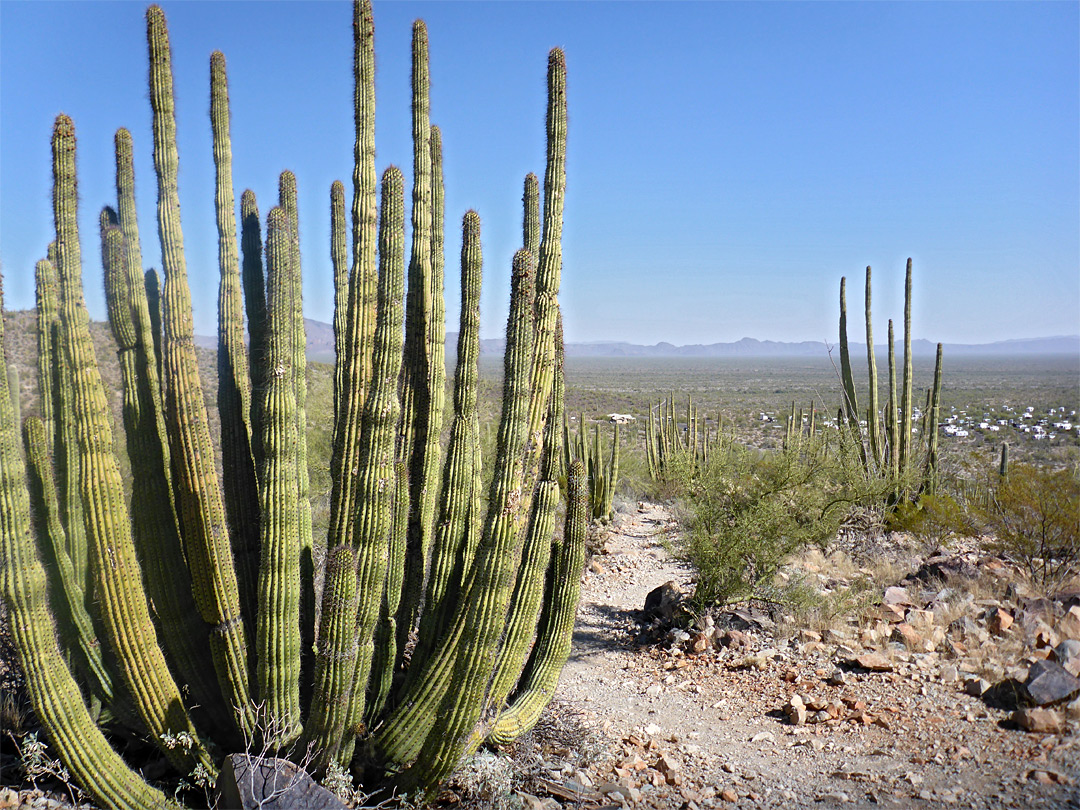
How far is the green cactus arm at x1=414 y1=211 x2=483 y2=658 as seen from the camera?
19.9 ft

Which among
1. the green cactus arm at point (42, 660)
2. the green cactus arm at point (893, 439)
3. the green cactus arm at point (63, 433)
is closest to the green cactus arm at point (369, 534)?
the green cactus arm at point (42, 660)

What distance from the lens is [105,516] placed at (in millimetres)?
4906

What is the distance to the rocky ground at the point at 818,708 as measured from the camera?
5625 millimetres

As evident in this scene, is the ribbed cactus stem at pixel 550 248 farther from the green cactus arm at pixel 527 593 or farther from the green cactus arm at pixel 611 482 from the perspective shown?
the green cactus arm at pixel 611 482

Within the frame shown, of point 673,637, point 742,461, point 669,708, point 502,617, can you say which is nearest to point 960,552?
point 742,461

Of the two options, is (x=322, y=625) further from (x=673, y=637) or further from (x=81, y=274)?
(x=673, y=637)

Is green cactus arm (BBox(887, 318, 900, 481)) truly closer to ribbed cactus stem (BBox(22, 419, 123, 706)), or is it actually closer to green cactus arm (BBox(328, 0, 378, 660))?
green cactus arm (BBox(328, 0, 378, 660))

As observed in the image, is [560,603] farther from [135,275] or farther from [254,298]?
[135,275]

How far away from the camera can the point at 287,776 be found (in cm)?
482

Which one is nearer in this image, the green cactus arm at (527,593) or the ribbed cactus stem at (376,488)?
the ribbed cactus stem at (376,488)

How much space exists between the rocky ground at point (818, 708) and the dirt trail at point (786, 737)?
20 mm

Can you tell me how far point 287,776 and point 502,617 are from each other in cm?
165

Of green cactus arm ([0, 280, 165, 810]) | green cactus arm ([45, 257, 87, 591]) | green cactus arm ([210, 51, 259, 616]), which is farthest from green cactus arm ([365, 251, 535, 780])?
green cactus arm ([45, 257, 87, 591])

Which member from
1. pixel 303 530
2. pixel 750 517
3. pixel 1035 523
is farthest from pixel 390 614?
pixel 1035 523
